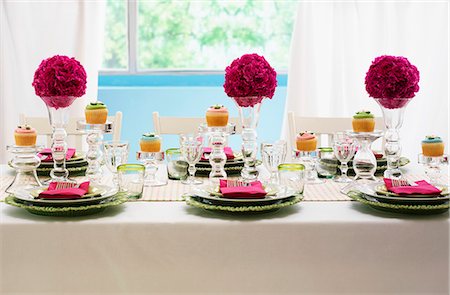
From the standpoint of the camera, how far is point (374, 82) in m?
1.63

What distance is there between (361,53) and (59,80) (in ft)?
7.32

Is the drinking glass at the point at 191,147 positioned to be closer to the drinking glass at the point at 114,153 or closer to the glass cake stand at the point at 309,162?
the drinking glass at the point at 114,153

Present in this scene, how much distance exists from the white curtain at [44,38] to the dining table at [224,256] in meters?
2.23

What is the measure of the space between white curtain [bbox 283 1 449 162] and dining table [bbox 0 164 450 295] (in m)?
2.21

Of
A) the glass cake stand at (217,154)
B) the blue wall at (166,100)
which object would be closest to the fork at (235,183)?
the glass cake stand at (217,154)

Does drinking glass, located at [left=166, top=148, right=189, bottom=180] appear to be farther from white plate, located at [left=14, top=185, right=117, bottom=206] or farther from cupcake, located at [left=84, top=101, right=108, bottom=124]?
white plate, located at [left=14, top=185, right=117, bottom=206]

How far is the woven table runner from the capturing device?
1588 mm

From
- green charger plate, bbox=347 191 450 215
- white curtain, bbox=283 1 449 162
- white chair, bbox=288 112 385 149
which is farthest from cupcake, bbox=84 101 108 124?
white curtain, bbox=283 1 449 162

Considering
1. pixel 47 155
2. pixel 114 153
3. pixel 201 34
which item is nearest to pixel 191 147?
pixel 114 153

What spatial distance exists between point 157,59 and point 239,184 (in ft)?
8.39

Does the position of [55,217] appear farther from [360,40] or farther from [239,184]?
[360,40]

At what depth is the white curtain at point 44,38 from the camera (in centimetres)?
350

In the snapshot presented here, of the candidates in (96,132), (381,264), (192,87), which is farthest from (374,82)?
(192,87)

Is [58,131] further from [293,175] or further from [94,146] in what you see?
[293,175]
